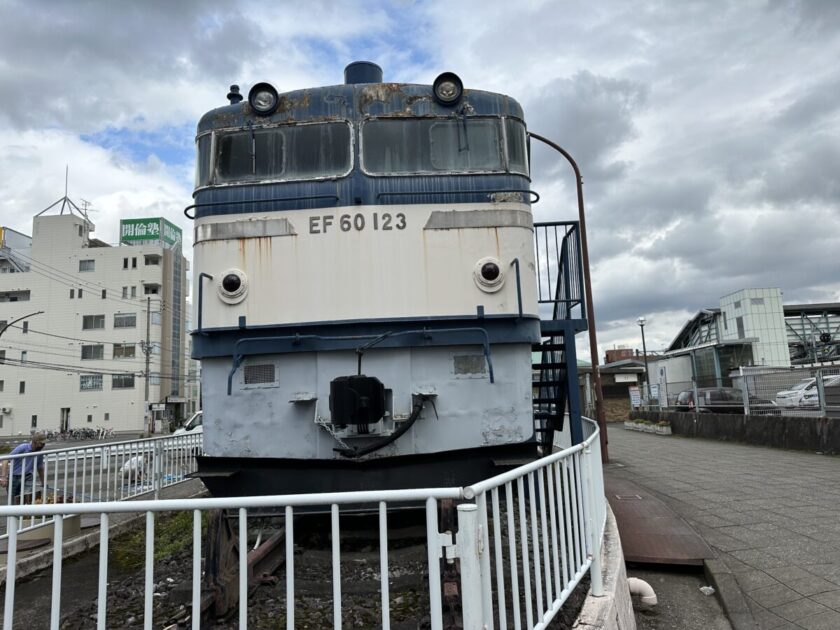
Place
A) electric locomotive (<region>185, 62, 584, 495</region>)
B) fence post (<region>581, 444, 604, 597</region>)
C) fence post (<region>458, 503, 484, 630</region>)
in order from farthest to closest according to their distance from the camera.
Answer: electric locomotive (<region>185, 62, 584, 495</region>), fence post (<region>581, 444, 604, 597</region>), fence post (<region>458, 503, 484, 630</region>)

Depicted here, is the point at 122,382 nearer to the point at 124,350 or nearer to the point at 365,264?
the point at 124,350

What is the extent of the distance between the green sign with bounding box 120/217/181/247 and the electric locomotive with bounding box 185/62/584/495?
5307 centimetres

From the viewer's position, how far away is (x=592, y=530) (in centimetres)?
392

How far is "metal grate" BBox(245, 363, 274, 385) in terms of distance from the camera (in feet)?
18.7

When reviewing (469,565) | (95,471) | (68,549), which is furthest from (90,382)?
(469,565)

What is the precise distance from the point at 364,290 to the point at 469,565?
3.71m

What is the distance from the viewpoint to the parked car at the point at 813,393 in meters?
13.0

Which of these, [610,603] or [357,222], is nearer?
[610,603]

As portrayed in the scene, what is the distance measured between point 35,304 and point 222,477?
5495 cm

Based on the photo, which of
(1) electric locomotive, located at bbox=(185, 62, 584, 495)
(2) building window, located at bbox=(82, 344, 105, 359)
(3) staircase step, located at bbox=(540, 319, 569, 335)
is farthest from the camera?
(2) building window, located at bbox=(82, 344, 105, 359)

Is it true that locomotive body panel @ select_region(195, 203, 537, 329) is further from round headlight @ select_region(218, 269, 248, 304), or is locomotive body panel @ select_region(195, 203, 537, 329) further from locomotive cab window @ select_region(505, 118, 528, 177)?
locomotive cab window @ select_region(505, 118, 528, 177)

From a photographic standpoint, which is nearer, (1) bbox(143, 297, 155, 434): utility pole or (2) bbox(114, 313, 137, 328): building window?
(1) bbox(143, 297, 155, 434): utility pole

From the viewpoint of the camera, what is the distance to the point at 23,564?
5.34 m

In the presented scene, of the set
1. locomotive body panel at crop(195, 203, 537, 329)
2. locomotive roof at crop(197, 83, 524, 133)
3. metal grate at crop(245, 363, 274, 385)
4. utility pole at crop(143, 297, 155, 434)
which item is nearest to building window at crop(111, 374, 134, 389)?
utility pole at crop(143, 297, 155, 434)
